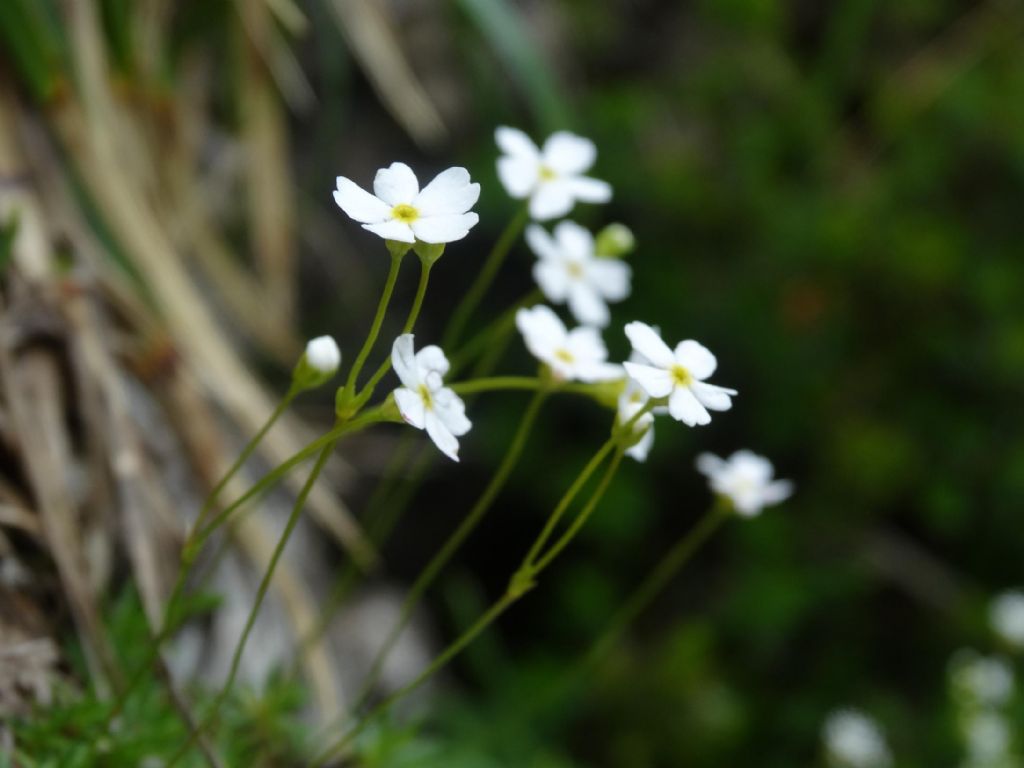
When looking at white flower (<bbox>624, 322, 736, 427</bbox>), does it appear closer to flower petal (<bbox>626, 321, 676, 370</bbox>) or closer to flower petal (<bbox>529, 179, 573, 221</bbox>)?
flower petal (<bbox>626, 321, 676, 370</bbox>)

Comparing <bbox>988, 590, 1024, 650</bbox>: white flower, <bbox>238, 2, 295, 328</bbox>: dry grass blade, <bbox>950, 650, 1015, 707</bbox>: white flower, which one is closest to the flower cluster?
<bbox>238, 2, 295, 328</bbox>: dry grass blade

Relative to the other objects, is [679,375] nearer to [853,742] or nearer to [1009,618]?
[853,742]

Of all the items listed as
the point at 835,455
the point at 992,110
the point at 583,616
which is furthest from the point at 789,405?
the point at 992,110

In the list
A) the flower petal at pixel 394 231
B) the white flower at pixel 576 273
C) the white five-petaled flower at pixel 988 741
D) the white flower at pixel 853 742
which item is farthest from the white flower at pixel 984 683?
the flower petal at pixel 394 231

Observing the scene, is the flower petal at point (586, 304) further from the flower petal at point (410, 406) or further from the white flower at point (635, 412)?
the flower petal at point (410, 406)

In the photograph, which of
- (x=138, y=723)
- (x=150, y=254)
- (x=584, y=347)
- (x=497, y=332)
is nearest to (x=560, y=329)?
(x=584, y=347)
